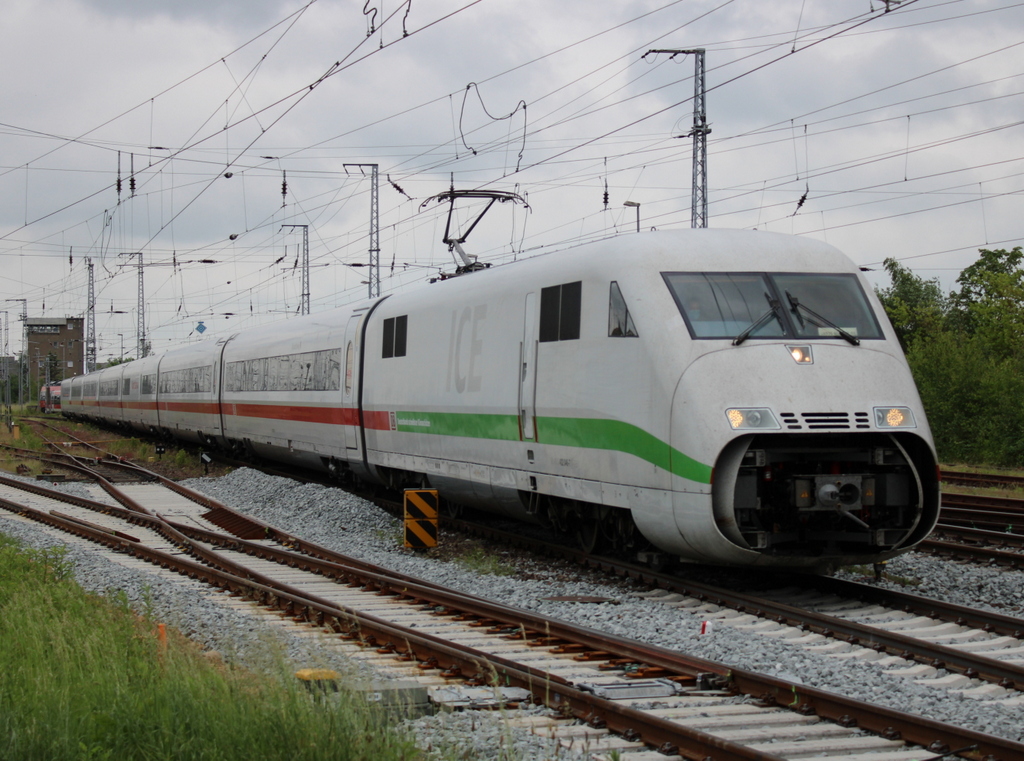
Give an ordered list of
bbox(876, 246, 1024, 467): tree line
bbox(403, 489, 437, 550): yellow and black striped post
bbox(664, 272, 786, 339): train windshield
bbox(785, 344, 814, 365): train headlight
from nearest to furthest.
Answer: bbox(785, 344, 814, 365): train headlight, bbox(664, 272, 786, 339): train windshield, bbox(403, 489, 437, 550): yellow and black striped post, bbox(876, 246, 1024, 467): tree line

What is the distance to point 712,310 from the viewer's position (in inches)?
382

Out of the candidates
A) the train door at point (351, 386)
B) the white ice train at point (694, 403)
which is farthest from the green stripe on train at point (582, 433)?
the train door at point (351, 386)

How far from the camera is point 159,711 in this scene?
202 inches

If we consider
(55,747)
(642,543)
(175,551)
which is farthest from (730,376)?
(175,551)

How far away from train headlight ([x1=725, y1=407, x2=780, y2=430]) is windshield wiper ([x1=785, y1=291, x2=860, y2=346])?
50.9 inches

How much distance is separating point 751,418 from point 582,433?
216cm

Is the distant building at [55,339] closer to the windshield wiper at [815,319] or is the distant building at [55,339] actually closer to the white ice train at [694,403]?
the white ice train at [694,403]

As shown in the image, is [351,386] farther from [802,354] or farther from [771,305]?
[802,354]

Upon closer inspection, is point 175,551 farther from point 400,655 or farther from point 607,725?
point 607,725

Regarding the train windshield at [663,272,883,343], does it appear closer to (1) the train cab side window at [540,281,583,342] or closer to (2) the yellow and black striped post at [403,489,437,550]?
(1) the train cab side window at [540,281,583,342]

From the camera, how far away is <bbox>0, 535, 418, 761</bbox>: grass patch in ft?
15.3

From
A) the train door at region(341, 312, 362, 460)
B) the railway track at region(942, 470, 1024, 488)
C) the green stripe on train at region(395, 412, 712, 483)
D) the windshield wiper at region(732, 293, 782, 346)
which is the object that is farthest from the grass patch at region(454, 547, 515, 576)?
the railway track at region(942, 470, 1024, 488)

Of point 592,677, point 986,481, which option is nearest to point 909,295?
point 986,481

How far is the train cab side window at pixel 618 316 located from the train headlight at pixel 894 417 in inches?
87.5
